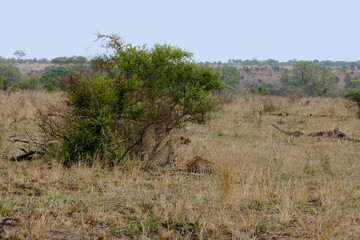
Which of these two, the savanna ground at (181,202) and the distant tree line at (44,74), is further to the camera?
the distant tree line at (44,74)

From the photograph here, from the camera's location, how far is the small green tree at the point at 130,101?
23.7 feet

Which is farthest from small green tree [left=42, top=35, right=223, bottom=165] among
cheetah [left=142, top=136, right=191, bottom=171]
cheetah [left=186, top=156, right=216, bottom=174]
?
cheetah [left=186, top=156, right=216, bottom=174]

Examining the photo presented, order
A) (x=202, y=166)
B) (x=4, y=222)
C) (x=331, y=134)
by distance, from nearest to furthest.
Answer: (x=4, y=222)
(x=202, y=166)
(x=331, y=134)

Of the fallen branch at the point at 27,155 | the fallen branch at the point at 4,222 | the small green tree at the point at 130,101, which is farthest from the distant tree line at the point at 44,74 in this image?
the fallen branch at the point at 4,222

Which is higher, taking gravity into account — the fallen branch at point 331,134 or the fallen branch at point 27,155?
the fallen branch at point 27,155

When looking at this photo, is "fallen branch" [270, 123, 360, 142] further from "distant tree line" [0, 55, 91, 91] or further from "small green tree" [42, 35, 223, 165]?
"distant tree line" [0, 55, 91, 91]

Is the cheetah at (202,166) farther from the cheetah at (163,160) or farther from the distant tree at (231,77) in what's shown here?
the distant tree at (231,77)

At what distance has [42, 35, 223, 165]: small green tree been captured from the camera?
7.22 m

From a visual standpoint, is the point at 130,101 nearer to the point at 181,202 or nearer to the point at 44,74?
the point at 181,202

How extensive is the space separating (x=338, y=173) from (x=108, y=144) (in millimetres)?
4226

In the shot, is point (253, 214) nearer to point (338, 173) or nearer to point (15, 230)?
point (15, 230)

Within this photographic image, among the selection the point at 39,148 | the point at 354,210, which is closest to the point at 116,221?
the point at 354,210

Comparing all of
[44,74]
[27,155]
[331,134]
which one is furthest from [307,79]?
[27,155]

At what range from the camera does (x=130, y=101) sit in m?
7.48
